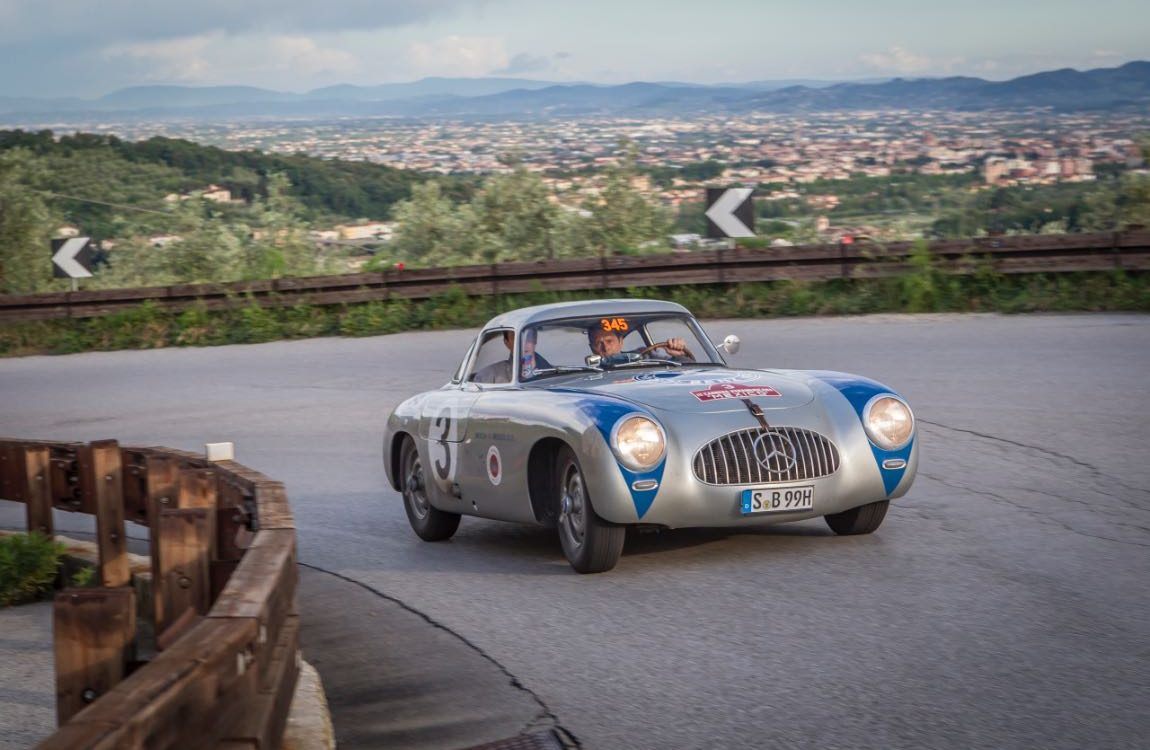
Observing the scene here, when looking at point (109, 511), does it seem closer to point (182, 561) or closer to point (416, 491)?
point (416, 491)

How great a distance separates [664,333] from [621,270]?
12.5 m

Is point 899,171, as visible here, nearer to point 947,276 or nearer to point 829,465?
point 947,276

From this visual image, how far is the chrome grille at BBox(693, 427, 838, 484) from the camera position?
761cm

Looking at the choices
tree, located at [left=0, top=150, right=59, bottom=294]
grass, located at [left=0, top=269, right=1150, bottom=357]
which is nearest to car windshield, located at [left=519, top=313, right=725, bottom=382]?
grass, located at [left=0, top=269, right=1150, bottom=357]

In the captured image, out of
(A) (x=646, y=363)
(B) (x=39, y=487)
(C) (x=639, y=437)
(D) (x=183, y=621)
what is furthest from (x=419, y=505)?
(D) (x=183, y=621)

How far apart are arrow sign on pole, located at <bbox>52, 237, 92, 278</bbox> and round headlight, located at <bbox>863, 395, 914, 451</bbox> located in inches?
794

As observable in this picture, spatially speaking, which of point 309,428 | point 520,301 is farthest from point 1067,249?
point 309,428

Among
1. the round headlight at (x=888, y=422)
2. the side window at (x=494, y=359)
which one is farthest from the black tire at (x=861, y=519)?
the side window at (x=494, y=359)

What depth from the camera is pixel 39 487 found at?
28.6 ft

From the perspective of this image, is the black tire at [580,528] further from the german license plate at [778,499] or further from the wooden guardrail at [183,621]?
the wooden guardrail at [183,621]

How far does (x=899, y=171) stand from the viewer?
30562 mm

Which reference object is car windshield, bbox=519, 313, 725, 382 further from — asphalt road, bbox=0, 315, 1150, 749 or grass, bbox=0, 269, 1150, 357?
grass, bbox=0, 269, 1150, 357

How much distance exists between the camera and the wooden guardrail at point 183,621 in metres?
3.15

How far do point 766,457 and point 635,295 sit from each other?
13.8 meters
